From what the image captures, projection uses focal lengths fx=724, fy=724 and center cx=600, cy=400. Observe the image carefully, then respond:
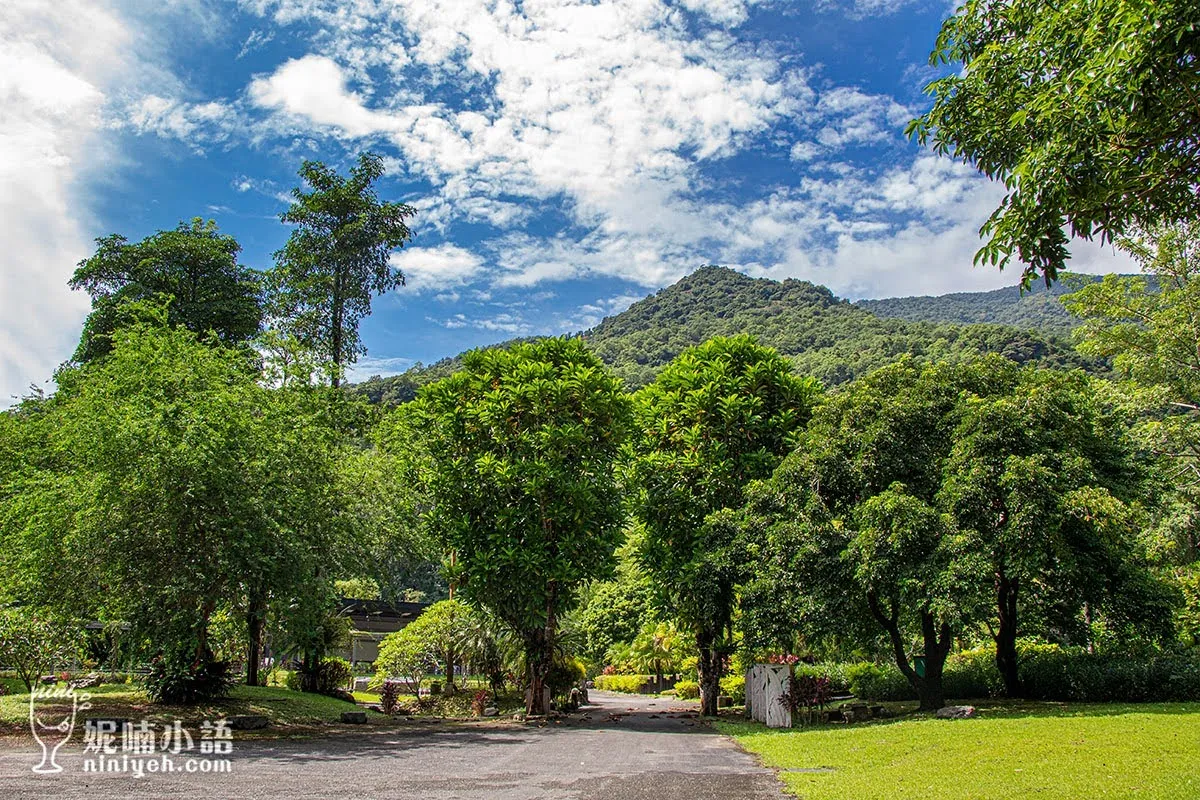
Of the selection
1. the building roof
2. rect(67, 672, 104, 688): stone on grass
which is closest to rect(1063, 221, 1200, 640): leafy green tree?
rect(67, 672, 104, 688): stone on grass

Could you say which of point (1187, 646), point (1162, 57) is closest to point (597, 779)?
point (1162, 57)

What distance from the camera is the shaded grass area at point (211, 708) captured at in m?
16.0

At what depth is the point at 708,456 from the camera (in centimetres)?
2361

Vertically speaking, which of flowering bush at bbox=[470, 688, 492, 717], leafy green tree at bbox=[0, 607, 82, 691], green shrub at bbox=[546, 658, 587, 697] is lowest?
flowering bush at bbox=[470, 688, 492, 717]

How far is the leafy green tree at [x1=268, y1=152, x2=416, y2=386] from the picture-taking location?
3178cm

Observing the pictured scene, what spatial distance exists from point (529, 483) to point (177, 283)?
25.6 meters

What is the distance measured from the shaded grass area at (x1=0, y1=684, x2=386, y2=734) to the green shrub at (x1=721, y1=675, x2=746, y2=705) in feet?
49.0

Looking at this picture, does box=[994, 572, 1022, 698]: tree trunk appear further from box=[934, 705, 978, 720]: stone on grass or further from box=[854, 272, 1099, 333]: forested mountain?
box=[854, 272, 1099, 333]: forested mountain

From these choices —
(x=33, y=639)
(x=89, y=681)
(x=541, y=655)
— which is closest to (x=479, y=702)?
(x=541, y=655)

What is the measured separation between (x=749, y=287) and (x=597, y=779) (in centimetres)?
16209

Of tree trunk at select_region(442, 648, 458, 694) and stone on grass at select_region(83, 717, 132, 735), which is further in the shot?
tree trunk at select_region(442, 648, 458, 694)

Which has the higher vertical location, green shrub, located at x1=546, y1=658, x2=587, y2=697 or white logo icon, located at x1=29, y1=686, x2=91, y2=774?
white logo icon, located at x1=29, y1=686, x2=91, y2=774

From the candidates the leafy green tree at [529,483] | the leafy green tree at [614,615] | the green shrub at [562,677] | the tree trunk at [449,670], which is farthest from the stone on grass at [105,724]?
the leafy green tree at [614,615]

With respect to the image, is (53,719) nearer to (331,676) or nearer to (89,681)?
(89,681)
